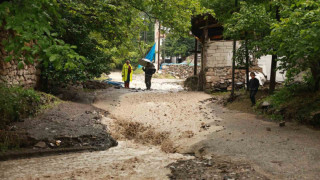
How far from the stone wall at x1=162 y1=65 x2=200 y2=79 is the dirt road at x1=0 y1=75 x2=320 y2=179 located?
23.3m

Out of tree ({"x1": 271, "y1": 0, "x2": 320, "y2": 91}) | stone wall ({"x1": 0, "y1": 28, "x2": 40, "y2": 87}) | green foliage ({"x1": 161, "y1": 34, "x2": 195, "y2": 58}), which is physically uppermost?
green foliage ({"x1": 161, "y1": 34, "x2": 195, "y2": 58})

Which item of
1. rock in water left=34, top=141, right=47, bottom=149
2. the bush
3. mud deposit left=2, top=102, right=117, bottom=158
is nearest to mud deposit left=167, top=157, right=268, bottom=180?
mud deposit left=2, top=102, right=117, bottom=158

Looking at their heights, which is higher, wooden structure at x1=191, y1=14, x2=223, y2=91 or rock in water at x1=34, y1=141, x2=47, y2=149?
wooden structure at x1=191, y1=14, x2=223, y2=91

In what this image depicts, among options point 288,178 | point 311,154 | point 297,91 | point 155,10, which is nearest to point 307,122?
point 297,91

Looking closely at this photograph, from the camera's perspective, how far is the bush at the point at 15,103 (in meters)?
6.42

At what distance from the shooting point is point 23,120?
6.80m

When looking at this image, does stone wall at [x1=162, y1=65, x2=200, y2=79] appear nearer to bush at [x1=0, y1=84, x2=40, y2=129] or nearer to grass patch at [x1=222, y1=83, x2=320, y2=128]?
grass patch at [x1=222, y1=83, x2=320, y2=128]

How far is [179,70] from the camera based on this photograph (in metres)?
32.6

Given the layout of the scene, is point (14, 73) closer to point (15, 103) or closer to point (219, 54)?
point (15, 103)

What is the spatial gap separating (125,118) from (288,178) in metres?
6.03

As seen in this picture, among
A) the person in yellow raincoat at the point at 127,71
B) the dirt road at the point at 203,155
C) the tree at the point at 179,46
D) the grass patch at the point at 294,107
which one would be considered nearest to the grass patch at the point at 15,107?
the dirt road at the point at 203,155

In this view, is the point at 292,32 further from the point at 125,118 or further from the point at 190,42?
the point at 190,42

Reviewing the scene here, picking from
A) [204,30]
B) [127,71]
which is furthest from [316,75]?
[127,71]

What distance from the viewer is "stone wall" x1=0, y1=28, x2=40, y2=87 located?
7.36m
